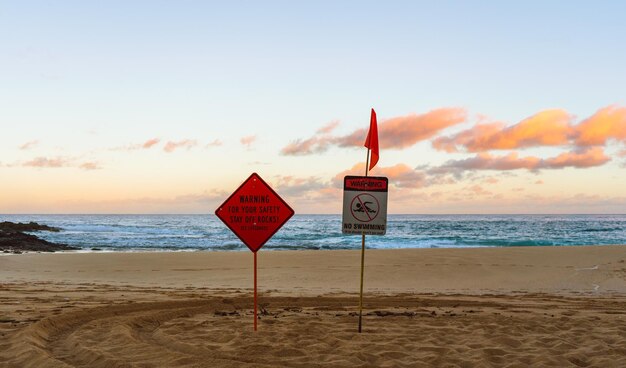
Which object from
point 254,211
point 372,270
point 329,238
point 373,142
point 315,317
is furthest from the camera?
point 329,238

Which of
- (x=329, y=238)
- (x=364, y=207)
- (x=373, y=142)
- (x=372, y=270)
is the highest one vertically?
(x=373, y=142)

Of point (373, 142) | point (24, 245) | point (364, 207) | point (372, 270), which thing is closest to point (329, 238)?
point (24, 245)

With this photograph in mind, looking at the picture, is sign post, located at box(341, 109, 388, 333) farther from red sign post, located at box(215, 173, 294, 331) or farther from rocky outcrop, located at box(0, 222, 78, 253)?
rocky outcrop, located at box(0, 222, 78, 253)

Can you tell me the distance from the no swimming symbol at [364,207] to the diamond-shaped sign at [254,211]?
953 millimetres

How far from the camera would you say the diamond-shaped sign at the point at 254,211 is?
780cm

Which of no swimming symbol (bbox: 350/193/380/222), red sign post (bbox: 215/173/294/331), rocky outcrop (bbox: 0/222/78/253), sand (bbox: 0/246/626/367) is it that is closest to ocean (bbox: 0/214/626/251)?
rocky outcrop (bbox: 0/222/78/253)

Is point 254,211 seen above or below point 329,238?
above

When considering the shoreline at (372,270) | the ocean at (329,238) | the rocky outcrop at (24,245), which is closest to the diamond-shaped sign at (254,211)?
the shoreline at (372,270)

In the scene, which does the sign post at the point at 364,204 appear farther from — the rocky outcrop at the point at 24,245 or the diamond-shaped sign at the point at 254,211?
the rocky outcrop at the point at 24,245

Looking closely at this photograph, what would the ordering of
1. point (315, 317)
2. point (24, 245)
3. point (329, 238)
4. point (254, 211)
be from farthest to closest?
point (329, 238) → point (24, 245) → point (315, 317) → point (254, 211)

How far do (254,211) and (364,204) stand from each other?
64.6 inches

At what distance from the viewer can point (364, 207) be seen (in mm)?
7641

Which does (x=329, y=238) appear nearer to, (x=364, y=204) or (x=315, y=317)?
(x=315, y=317)

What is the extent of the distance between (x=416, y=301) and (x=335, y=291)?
2698mm
